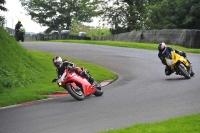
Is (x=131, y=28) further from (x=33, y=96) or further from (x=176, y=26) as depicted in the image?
(x=33, y=96)

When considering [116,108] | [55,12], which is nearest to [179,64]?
[116,108]

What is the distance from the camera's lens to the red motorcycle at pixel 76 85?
44.7ft

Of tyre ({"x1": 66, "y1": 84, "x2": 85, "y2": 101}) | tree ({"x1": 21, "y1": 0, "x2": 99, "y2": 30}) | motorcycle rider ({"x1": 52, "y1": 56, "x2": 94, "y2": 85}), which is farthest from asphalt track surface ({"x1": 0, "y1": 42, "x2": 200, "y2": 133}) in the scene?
tree ({"x1": 21, "y1": 0, "x2": 99, "y2": 30})

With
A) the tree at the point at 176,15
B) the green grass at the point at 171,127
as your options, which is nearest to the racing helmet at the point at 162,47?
the green grass at the point at 171,127

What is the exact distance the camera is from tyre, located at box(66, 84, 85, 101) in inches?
534

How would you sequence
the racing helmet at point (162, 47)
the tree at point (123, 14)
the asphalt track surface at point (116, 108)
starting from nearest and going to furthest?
the asphalt track surface at point (116, 108) < the racing helmet at point (162, 47) < the tree at point (123, 14)

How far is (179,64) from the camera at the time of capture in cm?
1697

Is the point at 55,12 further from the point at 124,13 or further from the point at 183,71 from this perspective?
the point at 183,71

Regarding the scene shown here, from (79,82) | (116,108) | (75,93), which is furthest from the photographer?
(79,82)

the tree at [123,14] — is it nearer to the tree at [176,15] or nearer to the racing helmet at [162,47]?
the tree at [176,15]

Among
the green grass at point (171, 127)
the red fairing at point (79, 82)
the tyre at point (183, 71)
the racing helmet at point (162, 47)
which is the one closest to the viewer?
the green grass at point (171, 127)

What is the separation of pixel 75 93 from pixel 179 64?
489 centimetres

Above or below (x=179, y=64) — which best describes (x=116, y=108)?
below

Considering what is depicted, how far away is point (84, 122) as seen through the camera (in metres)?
10.2
